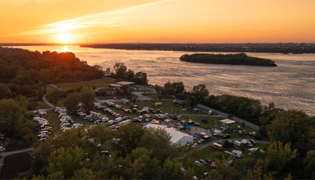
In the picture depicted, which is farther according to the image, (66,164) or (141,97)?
(141,97)

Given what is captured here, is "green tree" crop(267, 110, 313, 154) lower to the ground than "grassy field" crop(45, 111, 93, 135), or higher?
higher

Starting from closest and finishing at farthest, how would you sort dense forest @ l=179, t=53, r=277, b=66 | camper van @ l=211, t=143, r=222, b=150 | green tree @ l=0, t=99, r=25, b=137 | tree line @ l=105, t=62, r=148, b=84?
camper van @ l=211, t=143, r=222, b=150, green tree @ l=0, t=99, r=25, b=137, tree line @ l=105, t=62, r=148, b=84, dense forest @ l=179, t=53, r=277, b=66

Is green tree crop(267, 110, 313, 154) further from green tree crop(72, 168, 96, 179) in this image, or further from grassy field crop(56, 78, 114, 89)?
grassy field crop(56, 78, 114, 89)

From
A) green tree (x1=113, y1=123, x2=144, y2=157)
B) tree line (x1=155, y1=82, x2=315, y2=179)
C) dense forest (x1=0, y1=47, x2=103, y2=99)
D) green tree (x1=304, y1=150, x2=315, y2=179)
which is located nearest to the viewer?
tree line (x1=155, y1=82, x2=315, y2=179)

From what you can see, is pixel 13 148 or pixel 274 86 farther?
pixel 274 86

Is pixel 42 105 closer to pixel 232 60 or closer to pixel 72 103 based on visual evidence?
pixel 72 103

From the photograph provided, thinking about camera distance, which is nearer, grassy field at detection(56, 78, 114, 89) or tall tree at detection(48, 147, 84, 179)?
tall tree at detection(48, 147, 84, 179)

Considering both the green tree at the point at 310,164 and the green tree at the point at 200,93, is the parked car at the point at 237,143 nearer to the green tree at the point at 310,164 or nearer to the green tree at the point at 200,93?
the green tree at the point at 310,164

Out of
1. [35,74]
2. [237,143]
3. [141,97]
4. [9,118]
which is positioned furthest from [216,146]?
[35,74]

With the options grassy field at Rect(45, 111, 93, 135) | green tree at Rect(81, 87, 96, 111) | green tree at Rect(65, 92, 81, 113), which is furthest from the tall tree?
green tree at Rect(81, 87, 96, 111)

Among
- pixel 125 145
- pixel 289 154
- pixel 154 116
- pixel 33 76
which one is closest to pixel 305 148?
pixel 289 154

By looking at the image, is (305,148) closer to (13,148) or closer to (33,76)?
(13,148)
